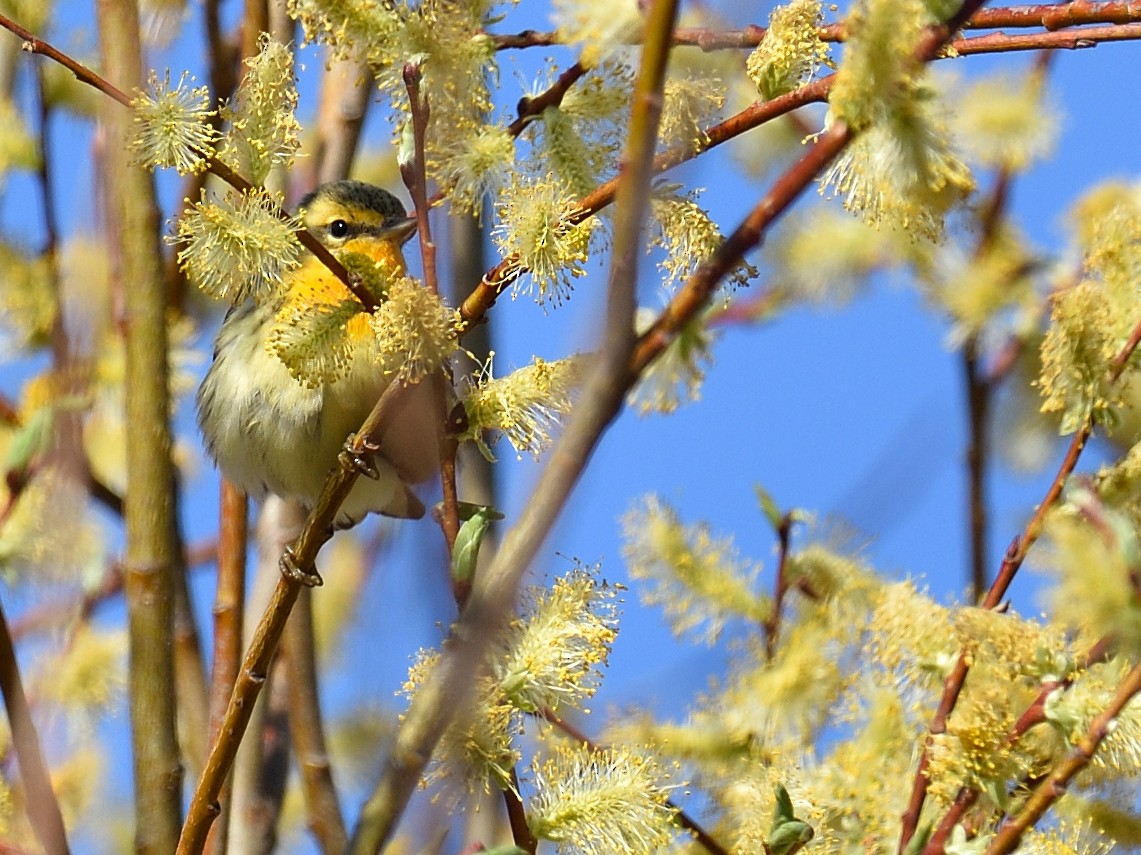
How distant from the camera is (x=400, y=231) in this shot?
3.34 metres

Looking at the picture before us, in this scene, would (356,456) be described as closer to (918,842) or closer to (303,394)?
(918,842)

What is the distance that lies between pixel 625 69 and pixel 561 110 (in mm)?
90

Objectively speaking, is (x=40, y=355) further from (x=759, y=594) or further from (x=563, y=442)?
(x=563, y=442)

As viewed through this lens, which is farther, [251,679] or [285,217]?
[251,679]

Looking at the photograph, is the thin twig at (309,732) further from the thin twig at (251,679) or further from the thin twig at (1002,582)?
the thin twig at (1002,582)

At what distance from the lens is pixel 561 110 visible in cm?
184

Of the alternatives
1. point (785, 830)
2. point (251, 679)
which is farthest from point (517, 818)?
point (251, 679)

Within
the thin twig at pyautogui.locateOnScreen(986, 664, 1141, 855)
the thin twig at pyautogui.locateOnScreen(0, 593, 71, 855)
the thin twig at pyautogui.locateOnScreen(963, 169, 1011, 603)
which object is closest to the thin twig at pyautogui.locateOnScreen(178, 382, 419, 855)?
the thin twig at pyautogui.locateOnScreen(0, 593, 71, 855)

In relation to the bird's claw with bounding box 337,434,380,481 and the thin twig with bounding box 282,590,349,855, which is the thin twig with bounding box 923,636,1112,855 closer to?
the bird's claw with bounding box 337,434,380,481

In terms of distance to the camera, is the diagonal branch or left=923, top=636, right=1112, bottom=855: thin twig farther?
left=923, top=636, right=1112, bottom=855: thin twig

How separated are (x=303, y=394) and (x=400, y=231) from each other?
0.47 m

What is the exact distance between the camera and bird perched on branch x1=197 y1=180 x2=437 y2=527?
119 inches

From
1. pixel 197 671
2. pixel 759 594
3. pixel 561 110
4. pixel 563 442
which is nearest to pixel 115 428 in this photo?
pixel 197 671

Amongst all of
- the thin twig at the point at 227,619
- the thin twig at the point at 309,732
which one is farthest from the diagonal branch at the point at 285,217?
the thin twig at the point at 309,732
